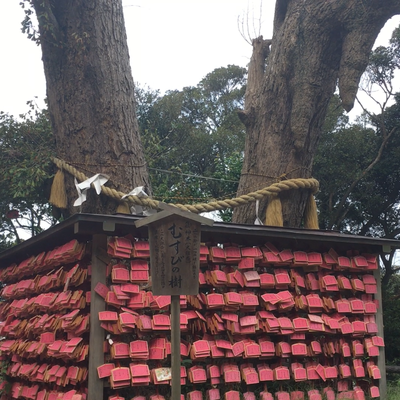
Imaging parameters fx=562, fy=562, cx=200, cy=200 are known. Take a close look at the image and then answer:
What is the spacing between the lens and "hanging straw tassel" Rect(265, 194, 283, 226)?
7.40m

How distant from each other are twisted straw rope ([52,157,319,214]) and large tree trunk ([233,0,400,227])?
0.26 meters

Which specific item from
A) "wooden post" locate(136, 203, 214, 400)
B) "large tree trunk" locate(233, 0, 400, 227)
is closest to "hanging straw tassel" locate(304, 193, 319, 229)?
"large tree trunk" locate(233, 0, 400, 227)

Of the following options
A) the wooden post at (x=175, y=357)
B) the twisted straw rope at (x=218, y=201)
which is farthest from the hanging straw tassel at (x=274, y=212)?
the wooden post at (x=175, y=357)

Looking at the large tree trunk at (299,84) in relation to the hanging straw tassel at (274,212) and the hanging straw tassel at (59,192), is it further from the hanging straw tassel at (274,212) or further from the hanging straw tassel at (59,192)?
the hanging straw tassel at (59,192)

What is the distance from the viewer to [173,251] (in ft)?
14.4

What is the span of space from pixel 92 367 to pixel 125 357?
0.30 meters

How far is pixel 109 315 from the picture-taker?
5086 millimetres

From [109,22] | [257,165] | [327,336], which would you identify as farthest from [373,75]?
[327,336]

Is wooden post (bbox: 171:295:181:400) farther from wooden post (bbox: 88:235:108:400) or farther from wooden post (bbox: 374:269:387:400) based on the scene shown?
wooden post (bbox: 374:269:387:400)

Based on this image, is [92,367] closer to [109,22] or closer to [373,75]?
[109,22]

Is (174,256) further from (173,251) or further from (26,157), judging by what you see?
(26,157)

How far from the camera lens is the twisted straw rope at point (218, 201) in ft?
22.0

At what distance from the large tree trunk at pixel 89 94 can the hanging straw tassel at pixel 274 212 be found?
5.71 feet

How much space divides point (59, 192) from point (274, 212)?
2.85 m
